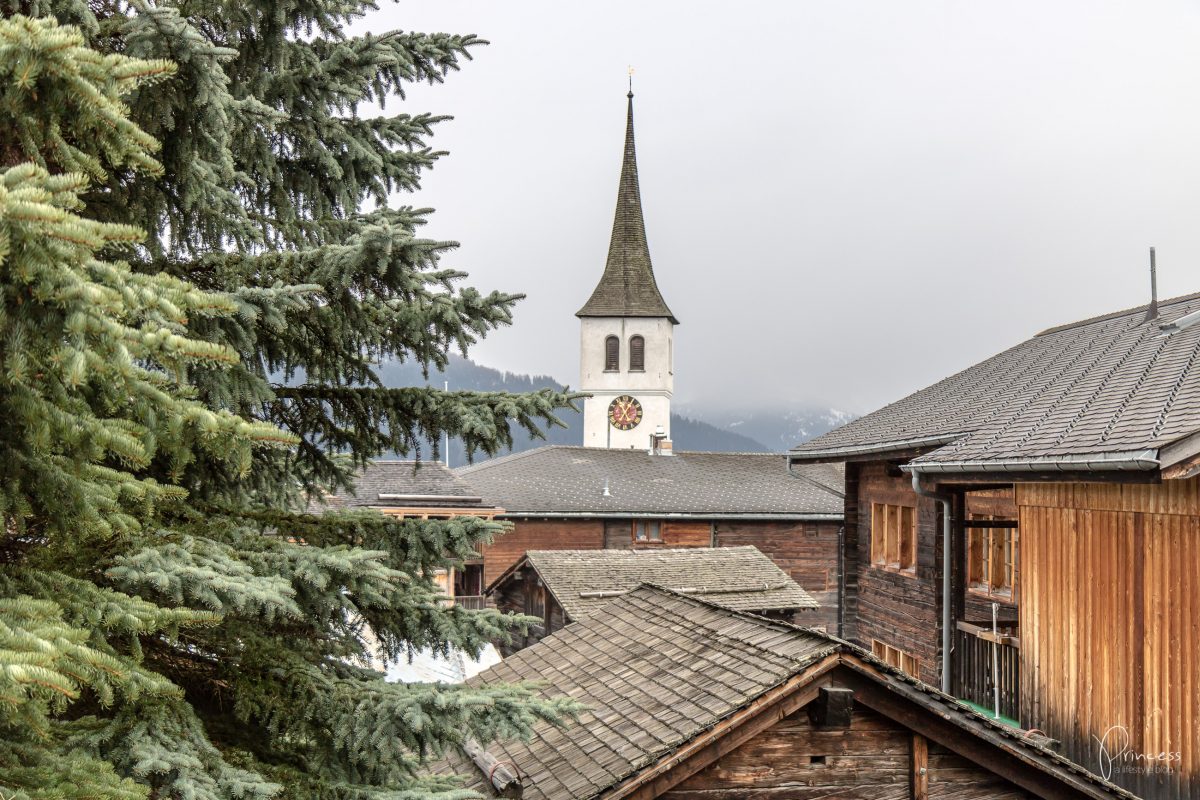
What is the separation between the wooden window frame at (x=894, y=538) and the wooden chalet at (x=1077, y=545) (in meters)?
0.07

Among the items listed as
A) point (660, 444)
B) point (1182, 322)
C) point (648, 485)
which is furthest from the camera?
point (660, 444)

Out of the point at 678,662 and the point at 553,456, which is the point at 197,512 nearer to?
the point at 678,662

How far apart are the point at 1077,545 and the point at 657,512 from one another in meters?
25.9

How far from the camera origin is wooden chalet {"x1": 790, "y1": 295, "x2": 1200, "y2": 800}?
26.2 feet

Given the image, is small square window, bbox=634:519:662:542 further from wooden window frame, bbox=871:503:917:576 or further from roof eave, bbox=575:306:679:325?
roof eave, bbox=575:306:679:325

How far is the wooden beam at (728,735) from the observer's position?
669 cm

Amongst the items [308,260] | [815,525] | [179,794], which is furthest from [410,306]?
[815,525]

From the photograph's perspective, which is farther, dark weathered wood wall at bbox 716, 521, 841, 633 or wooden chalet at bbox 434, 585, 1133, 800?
dark weathered wood wall at bbox 716, 521, 841, 633

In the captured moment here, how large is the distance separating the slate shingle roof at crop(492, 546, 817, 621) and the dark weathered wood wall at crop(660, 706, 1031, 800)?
472 inches

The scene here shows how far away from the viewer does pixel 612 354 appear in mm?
56438

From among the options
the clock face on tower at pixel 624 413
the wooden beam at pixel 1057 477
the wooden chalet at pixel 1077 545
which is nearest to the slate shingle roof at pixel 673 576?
the wooden chalet at pixel 1077 545

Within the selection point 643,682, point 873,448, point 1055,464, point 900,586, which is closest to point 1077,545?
point 1055,464

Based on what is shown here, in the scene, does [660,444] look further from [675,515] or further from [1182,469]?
[1182,469]

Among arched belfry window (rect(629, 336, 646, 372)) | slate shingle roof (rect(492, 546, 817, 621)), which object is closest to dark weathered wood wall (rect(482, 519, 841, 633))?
slate shingle roof (rect(492, 546, 817, 621))
